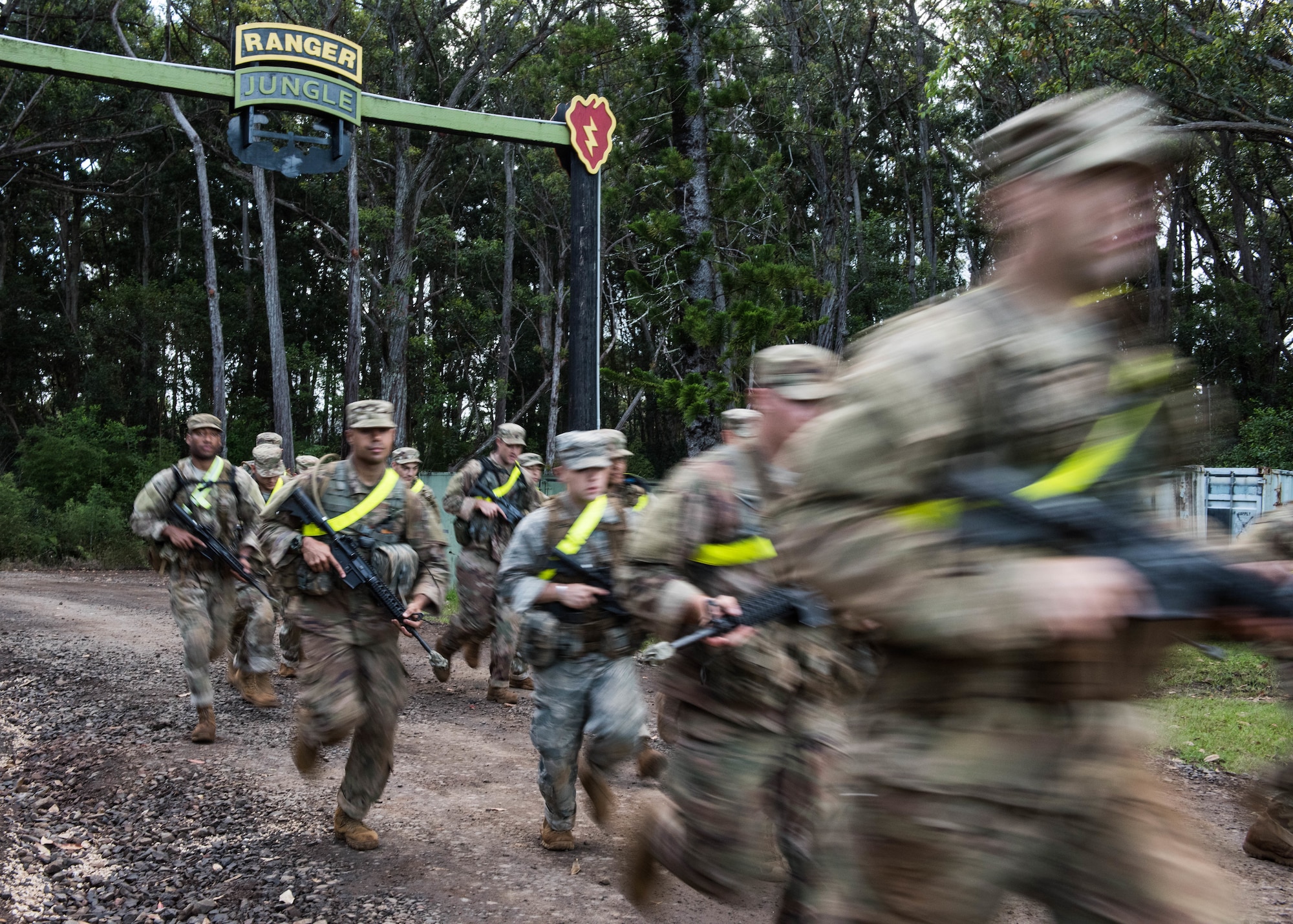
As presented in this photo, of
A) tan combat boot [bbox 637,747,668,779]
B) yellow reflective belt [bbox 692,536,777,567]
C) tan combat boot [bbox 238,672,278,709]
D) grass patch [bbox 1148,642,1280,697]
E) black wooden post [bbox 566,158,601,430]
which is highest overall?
black wooden post [bbox 566,158,601,430]

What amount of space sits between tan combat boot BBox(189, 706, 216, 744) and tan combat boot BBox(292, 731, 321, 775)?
2.15 metres

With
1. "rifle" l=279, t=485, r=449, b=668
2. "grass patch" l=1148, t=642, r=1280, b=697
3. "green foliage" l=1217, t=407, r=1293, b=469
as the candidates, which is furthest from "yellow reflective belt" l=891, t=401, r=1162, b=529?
"green foliage" l=1217, t=407, r=1293, b=469

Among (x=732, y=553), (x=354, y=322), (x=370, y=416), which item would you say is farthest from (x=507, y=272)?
(x=732, y=553)

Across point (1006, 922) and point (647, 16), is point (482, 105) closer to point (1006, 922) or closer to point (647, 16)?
point (647, 16)

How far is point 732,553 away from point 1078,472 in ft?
7.52

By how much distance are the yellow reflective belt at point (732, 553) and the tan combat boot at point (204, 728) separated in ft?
15.6

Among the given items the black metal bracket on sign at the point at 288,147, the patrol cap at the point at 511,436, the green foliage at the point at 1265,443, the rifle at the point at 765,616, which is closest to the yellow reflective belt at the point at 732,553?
the rifle at the point at 765,616

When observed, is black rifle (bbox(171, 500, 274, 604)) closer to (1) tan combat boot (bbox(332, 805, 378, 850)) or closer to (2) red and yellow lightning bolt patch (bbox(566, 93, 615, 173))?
(1) tan combat boot (bbox(332, 805, 378, 850))

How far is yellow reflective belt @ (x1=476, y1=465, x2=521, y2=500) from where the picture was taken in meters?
9.21

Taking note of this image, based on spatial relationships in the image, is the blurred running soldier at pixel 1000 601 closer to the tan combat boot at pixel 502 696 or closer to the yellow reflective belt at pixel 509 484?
the tan combat boot at pixel 502 696

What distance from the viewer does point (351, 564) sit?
542 centimetres

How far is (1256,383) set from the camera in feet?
90.2

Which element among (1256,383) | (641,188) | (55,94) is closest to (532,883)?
(641,188)

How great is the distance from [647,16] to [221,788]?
39.1 feet
